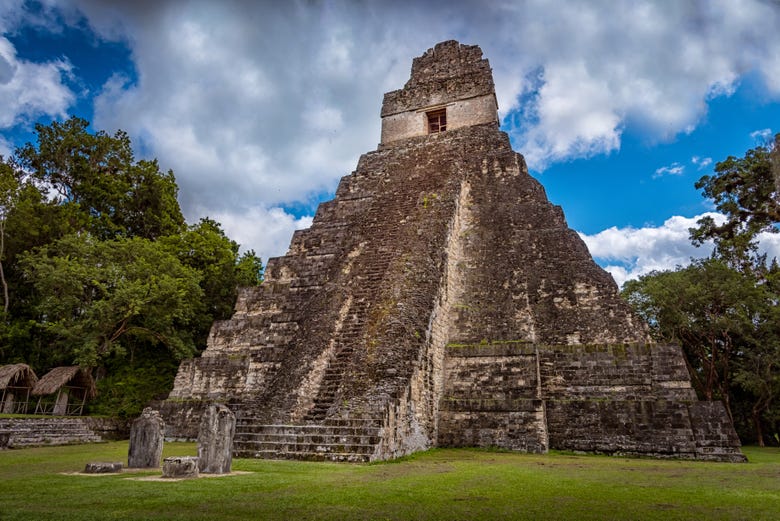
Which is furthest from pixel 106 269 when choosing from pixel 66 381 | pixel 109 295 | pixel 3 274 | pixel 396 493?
pixel 396 493

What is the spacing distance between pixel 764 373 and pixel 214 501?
61.9 feet

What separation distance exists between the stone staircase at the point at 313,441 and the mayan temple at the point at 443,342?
0.08ft

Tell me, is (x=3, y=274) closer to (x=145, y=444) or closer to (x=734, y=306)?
(x=145, y=444)

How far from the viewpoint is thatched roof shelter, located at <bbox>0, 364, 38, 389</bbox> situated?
1512 cm

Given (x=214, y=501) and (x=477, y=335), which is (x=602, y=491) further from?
(x=477, y=335)

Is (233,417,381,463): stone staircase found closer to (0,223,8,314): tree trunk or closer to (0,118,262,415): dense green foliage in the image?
(0,118,262,415): dense green foliage

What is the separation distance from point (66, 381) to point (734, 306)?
75.7 ft

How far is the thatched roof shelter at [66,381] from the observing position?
1591 centimetres

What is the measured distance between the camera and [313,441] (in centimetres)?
810

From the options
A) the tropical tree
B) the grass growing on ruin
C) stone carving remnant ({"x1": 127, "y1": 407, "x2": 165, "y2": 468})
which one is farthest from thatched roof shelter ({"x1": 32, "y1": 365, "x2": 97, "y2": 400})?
stone carving remnant ({"x1": 127, "y1": 407, "x2": 165, "y2": 468})

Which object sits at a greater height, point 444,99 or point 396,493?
point 444,99

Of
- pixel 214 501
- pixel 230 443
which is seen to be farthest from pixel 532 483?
pixel 230 443

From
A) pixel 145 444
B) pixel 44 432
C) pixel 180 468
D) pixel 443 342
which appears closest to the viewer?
pixel 180 468

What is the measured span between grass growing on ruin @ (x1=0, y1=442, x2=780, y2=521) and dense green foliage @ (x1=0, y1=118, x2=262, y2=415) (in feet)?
34.8
